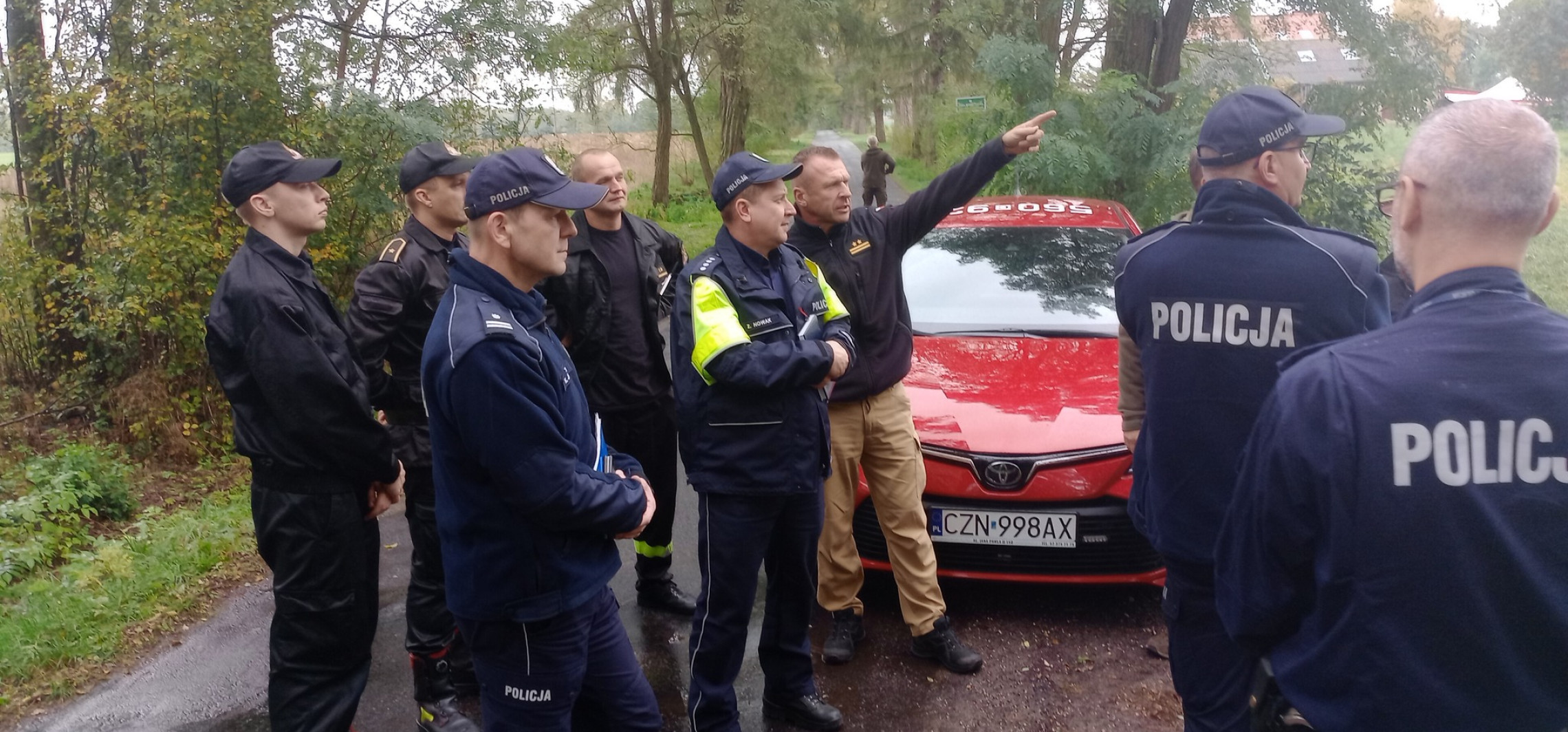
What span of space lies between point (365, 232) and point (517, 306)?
5591 mm

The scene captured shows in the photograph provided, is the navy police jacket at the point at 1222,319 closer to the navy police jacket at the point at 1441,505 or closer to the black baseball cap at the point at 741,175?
the navy police jacket at the point at 1441,505

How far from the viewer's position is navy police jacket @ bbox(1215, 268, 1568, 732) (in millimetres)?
1408

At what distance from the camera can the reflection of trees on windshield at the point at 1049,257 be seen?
17.2 ft

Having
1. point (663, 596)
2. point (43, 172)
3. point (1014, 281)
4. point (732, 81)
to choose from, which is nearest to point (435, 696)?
point (663, 596)

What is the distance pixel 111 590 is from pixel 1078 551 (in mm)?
4147

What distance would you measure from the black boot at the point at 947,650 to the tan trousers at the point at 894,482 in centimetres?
3

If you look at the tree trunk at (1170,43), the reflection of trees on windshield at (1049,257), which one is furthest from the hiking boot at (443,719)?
the tree trunk at (1170,43)

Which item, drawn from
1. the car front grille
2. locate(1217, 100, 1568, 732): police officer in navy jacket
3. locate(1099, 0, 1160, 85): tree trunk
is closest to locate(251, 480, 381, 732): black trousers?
the car front grille

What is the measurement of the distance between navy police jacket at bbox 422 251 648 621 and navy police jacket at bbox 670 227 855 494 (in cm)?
64

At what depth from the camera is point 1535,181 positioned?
147 cm

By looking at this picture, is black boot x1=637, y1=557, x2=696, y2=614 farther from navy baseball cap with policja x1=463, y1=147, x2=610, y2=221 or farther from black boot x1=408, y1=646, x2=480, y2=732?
navy baseball cap with policja x1=463, y1=147, x2=610, y2=221

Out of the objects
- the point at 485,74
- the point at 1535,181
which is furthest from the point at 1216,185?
the point at 485,74

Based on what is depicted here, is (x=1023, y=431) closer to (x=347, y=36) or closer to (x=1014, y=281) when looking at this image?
(x=1014, y=281)

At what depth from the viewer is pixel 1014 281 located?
5422 mm
